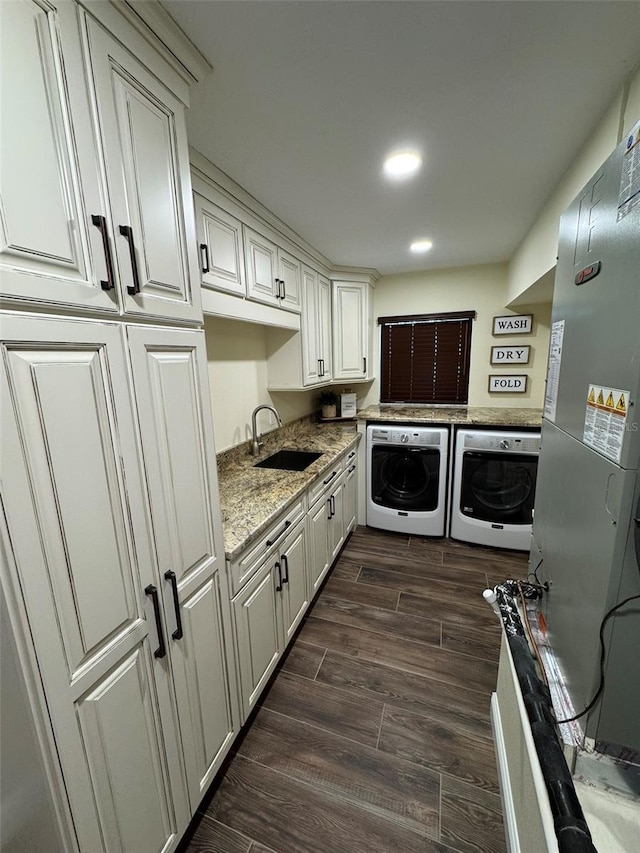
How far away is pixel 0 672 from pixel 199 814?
1159mm

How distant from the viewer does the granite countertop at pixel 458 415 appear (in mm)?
2660

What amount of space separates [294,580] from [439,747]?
3.04ft

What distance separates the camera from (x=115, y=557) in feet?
2.56

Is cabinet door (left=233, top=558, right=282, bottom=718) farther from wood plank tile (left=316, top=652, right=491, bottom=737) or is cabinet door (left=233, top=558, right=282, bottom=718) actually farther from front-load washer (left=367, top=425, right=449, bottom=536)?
front-load washer (left=367, top=425, right=449, bottom=536)

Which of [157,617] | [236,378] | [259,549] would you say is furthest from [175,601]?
[236,378]

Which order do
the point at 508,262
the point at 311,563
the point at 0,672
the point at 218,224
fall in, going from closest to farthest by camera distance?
the point at 0,672 → the point at 218,224 → the point at 311,563 → the point at 508,262

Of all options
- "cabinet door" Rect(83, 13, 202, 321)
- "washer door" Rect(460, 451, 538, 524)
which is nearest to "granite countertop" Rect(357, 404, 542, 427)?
"washer door" Rect(460, 451, 538, 524)

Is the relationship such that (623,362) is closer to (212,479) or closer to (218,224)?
(212,479)

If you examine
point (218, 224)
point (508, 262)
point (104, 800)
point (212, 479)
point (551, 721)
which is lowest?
point (104, 800)

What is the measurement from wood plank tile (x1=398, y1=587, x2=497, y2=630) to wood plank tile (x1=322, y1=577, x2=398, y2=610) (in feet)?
0.23

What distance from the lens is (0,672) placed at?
23.0 inches

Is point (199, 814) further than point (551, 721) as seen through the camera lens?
Yes

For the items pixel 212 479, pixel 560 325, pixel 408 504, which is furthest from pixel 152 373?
pixel 408 504

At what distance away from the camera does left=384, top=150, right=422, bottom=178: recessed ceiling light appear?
4.61 ft
